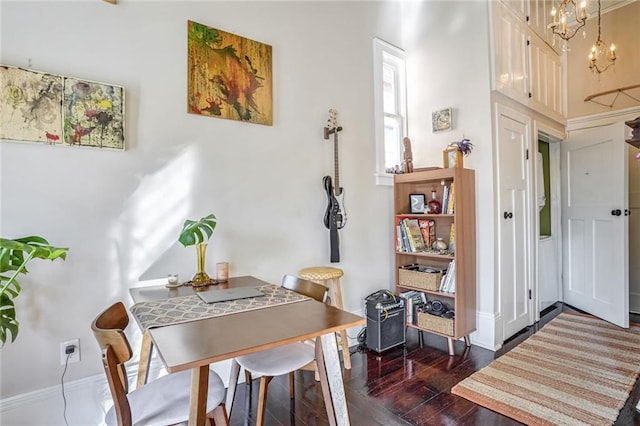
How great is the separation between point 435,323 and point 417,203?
1031mm

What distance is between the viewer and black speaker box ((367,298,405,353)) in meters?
2.62

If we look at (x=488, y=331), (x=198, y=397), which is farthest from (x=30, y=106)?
(x=488, y=331)

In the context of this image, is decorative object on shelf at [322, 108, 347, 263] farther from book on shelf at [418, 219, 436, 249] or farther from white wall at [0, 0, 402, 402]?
book on shelf at [418, 219, 436, 249]

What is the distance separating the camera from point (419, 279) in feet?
9.39

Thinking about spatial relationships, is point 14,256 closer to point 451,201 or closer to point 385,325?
point 385,325

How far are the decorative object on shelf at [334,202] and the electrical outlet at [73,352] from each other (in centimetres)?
168

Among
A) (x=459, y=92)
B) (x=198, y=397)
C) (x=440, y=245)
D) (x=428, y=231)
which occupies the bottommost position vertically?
(x=198, y=397)

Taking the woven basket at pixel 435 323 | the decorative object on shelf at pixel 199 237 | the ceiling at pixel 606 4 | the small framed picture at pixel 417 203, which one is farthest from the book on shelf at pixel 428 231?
the ceiling at pixel 606 4

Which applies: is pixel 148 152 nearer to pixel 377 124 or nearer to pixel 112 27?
pixel 112 27

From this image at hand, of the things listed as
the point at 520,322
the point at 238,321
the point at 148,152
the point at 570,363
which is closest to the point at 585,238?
the point at 520,322

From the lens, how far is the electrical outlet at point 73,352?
5.56 ft

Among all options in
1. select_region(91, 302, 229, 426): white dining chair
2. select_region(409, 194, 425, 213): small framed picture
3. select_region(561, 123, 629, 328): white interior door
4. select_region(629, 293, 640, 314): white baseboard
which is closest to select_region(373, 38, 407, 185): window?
select_region(409, 194, 425, 213): small framed picture

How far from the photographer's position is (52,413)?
1.66 metres

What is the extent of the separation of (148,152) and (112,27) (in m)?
0.69
